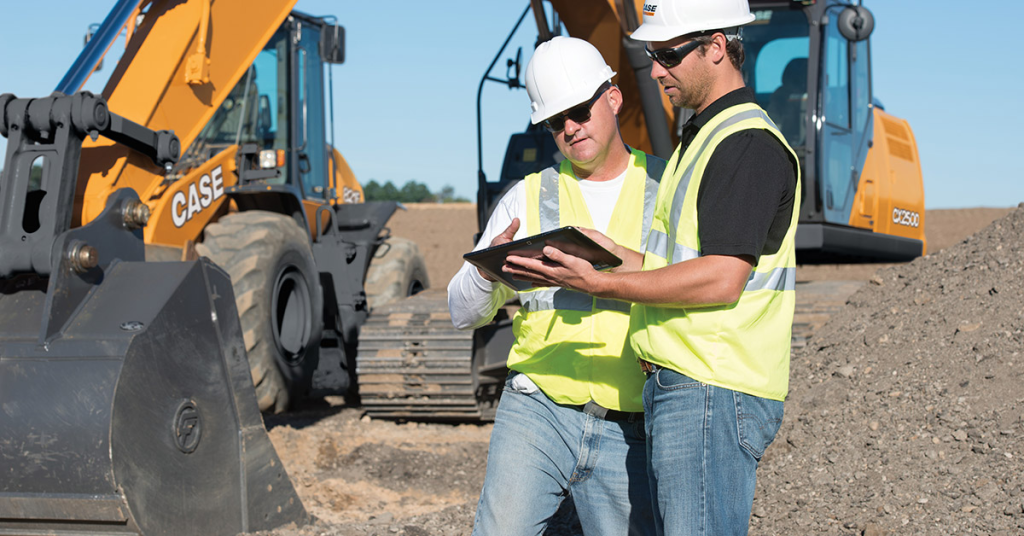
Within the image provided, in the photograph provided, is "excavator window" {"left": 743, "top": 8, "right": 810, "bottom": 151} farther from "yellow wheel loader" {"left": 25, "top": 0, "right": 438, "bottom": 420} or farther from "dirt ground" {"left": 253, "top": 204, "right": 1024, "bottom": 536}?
"yellow wheel loader" {"left": 25, "top": 0, "right": 438, "bottom": 420}

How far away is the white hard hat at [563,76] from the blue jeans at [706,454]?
38.3 inches

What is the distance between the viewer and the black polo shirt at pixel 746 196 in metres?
2.12

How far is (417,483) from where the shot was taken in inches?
222

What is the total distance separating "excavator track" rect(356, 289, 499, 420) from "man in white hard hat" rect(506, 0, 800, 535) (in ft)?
12.9

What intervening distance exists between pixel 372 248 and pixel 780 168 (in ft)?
20.3

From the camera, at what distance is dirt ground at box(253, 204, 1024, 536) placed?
3973 millimetres

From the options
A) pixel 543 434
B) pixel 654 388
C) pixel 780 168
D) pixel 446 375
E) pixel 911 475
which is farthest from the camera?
pixel 446 375

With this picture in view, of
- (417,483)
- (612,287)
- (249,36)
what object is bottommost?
(417,483)

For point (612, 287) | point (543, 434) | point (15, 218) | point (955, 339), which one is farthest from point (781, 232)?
point (955, 339)

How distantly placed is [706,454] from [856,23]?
503cm

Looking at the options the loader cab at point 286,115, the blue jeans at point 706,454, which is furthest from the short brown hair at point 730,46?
the loader cab at point 286,115

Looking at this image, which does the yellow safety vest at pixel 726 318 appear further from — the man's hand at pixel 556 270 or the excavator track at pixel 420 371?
the excavator track at pixel 420 371

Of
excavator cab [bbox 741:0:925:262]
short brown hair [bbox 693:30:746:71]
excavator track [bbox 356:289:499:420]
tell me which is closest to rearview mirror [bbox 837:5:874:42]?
excavator cab [bbox 741:0:925:262]

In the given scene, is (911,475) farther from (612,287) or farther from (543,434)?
(612,287)
